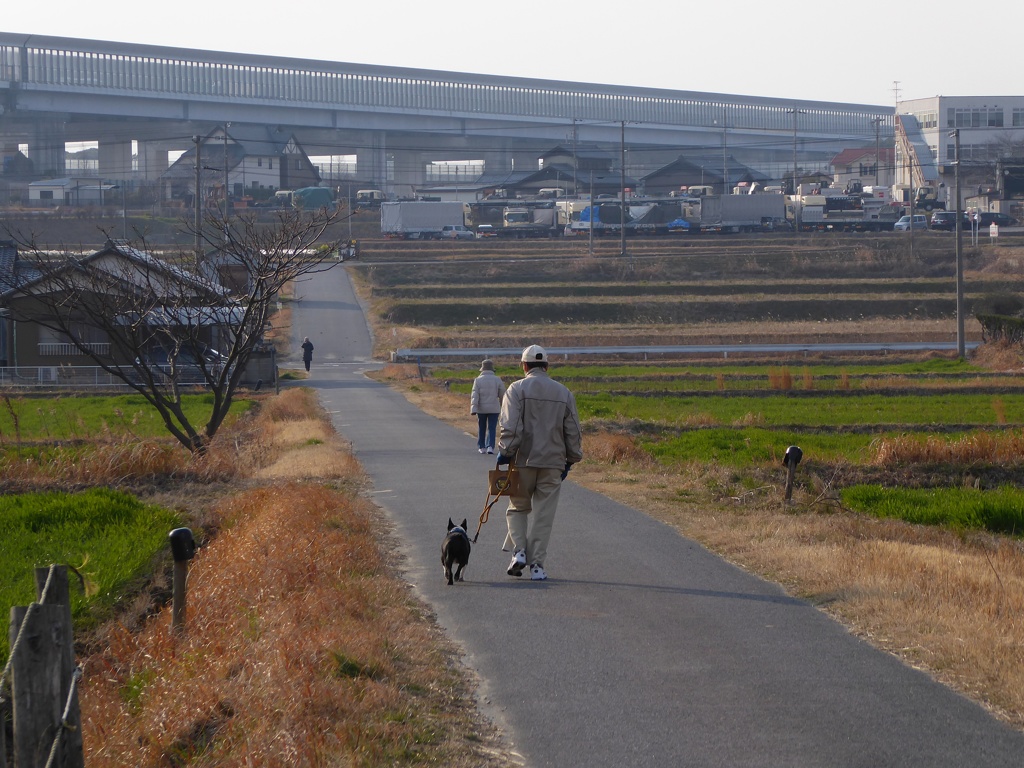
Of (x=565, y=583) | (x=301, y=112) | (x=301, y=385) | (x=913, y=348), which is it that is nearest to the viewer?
(x=565, y=583)

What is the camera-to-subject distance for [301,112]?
8550 cm

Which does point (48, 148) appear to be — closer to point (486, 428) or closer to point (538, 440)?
point (486, 428)

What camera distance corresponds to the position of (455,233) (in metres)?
75.5

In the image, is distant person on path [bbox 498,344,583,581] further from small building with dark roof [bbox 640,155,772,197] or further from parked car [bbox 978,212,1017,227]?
small building with dark roof [bbox 640,155,772,197]

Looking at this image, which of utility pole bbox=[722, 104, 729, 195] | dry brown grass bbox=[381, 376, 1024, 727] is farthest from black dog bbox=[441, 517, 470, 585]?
utility pole bbox=[722, 104, 729, 195]

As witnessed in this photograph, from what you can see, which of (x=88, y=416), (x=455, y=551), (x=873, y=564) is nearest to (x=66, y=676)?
(x=455, y=551)

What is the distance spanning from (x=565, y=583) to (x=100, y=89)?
7850cm

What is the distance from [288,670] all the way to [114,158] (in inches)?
3459

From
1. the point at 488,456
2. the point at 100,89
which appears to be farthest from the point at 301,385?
the point at 100,89

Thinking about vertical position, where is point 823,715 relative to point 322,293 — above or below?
below

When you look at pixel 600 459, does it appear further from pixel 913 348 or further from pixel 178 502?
pixel 913 348

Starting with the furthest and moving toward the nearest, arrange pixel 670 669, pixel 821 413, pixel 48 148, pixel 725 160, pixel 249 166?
pixel 725 160 → pixel 249 166 → pixel 48 148 → pixel 821 413 → pixel 670 669

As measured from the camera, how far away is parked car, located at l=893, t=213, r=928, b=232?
247 ft

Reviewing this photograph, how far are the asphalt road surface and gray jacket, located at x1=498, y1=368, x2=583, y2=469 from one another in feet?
3.22
